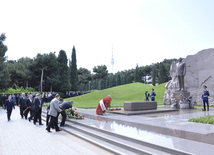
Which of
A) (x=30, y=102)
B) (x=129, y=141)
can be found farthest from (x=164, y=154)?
(x=30, y=102)

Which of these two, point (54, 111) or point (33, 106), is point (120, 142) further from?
point (33, 106)

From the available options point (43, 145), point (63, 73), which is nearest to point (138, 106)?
point (43, 145)

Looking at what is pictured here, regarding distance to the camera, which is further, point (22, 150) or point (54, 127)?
point (54, 127)

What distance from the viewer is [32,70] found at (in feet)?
135

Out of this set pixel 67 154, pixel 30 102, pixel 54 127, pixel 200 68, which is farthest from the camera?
pixel 200 68

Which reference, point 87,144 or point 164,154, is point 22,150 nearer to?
point 87,144

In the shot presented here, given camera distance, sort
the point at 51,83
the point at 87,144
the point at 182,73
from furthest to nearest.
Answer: the point at 51,83 < the point at 182,73 < the point at 87,144

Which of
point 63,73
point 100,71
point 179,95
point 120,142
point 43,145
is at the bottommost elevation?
point 43,145

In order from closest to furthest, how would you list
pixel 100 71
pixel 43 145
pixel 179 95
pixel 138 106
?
pixel 43 145
pixel 138 106
pixel 179 95
pixel 100 71

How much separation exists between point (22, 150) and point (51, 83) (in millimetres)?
36825

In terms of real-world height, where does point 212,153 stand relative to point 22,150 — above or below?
above

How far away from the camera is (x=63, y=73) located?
141 ft

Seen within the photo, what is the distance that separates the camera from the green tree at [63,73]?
42219 mm

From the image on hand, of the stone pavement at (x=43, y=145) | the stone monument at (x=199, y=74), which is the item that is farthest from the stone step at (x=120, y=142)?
the stone monument at (x=199, y=74)
